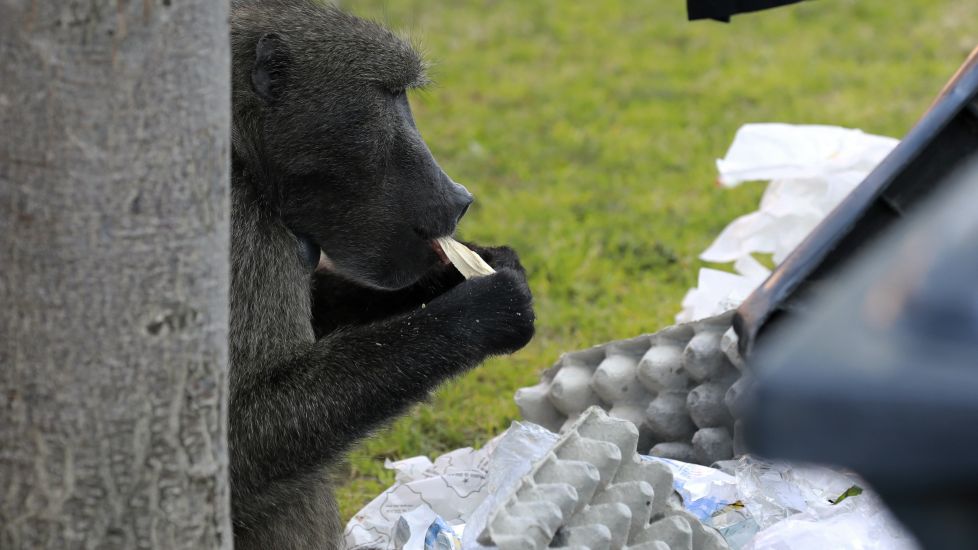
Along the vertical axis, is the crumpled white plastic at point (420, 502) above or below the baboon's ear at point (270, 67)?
below

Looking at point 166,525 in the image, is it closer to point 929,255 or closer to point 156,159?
point 156,159

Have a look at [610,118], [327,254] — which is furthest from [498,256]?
[610,118]

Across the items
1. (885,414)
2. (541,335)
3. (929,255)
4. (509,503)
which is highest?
(929,255)

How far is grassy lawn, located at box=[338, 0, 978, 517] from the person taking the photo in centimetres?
453

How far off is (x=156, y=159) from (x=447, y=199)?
1.13 metres

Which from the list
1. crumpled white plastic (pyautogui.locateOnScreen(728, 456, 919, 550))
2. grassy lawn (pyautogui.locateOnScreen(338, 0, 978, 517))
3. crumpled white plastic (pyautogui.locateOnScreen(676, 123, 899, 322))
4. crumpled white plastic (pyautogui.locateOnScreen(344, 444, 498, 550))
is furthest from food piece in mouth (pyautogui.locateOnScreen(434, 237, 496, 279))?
crumpled white plastic (pyautogui.locateOnScreen(676, 123, 899, 322))

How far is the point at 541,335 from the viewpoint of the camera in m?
4.59

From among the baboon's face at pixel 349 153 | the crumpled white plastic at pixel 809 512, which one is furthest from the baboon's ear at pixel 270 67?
the crumpled white plastic at pixel 809 512

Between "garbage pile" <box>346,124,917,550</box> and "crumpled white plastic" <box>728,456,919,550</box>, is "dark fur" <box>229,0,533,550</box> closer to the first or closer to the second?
"garbage pile" <box>346,124,917,550</box>

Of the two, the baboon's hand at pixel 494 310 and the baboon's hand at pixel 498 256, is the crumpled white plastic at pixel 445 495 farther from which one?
the baboon's hand at pixel 498 256

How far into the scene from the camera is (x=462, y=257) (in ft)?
9.28

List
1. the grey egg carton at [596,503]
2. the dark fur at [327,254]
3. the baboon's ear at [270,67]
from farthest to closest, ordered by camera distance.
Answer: the baboon's ear at [270,67], the dark fur at [327,254], the grey egg carton at [596,503]

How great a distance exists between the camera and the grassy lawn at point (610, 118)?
4.53 m

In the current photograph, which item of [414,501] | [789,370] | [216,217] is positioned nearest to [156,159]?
[216,217]
